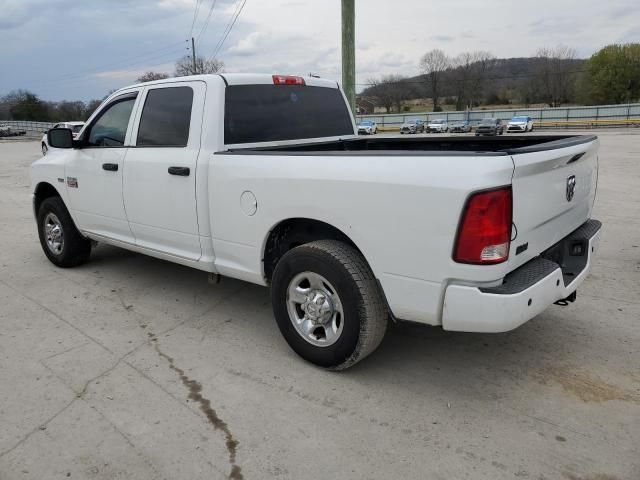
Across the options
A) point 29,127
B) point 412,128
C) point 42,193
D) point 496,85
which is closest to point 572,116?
point 412,128

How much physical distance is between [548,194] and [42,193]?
5370 millimetres

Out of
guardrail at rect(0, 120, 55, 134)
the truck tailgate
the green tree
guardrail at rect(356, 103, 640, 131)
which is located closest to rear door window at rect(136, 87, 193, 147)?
the truck tailgate

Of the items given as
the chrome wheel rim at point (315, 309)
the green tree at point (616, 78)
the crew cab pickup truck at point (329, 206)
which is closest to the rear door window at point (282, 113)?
the crew cab pickup truck at point (329, 206)

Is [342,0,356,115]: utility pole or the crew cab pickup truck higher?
[342,0,356,115]: utility pole

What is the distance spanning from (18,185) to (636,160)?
1747cm

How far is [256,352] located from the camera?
3.76 metres

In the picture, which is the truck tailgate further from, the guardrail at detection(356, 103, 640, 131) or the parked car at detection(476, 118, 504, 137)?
the guardrail at detection(356, 103, 640, 131)

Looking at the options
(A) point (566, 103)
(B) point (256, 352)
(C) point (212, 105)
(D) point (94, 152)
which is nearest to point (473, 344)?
(B) point (256, 352)

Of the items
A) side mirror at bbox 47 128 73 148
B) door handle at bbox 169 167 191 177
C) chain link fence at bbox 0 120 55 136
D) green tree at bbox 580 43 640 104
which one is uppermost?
green tree at bbox 580 43 640 104

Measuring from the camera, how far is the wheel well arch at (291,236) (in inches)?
134

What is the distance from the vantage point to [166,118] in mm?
4293

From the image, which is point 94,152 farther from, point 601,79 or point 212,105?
point 601,79

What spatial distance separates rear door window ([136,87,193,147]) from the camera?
4.11m

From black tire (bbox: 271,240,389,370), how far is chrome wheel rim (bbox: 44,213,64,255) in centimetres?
349
